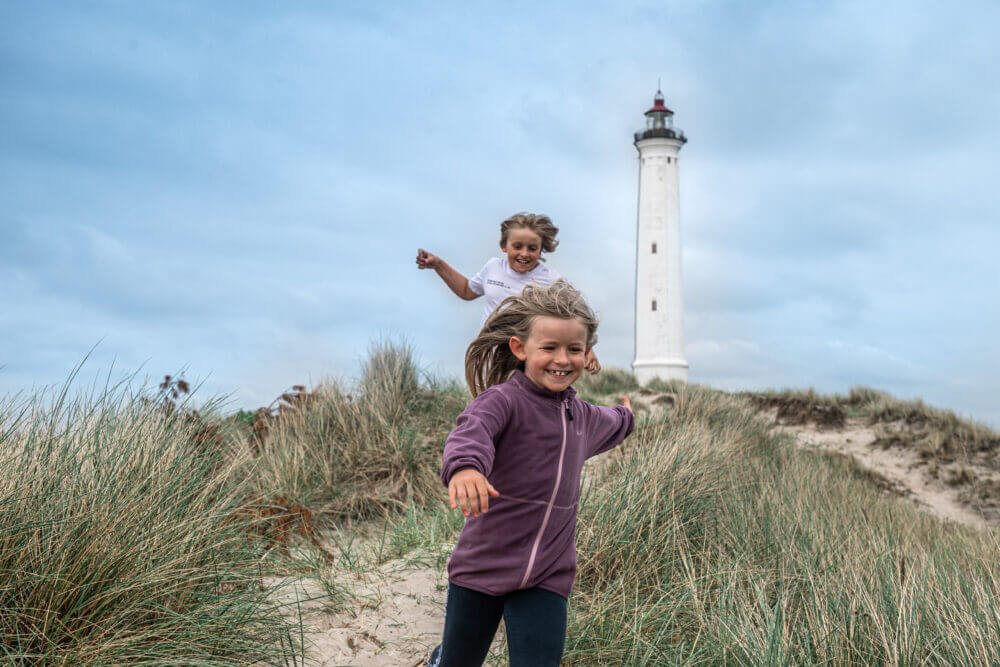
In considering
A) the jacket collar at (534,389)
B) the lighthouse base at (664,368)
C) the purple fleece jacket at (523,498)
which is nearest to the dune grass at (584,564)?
the purple fleece jacket at (523,498)

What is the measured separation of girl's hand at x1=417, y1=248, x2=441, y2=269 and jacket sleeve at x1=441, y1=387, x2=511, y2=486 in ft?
10.8

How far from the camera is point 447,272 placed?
243 inches

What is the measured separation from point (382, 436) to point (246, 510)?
8.49 ft

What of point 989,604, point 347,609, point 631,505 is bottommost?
point 347,609

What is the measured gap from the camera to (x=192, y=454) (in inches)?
191

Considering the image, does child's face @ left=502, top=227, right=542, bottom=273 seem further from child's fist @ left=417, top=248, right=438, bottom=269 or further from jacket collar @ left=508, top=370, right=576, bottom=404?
jacket collar @ left=508, top=370, right=576, bottom=404

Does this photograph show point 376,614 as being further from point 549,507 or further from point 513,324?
point 513,324

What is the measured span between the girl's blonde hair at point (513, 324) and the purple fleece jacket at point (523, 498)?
0.27 meters

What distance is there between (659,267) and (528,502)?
2436cm

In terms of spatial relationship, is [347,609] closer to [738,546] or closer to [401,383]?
[738,546]

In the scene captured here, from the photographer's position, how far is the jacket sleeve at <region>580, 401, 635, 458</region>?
10.9 ft

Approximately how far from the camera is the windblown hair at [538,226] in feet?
17.9

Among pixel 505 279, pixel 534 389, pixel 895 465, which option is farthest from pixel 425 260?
pixel 895 465

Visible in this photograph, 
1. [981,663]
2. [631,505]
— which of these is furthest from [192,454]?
[981,663]
